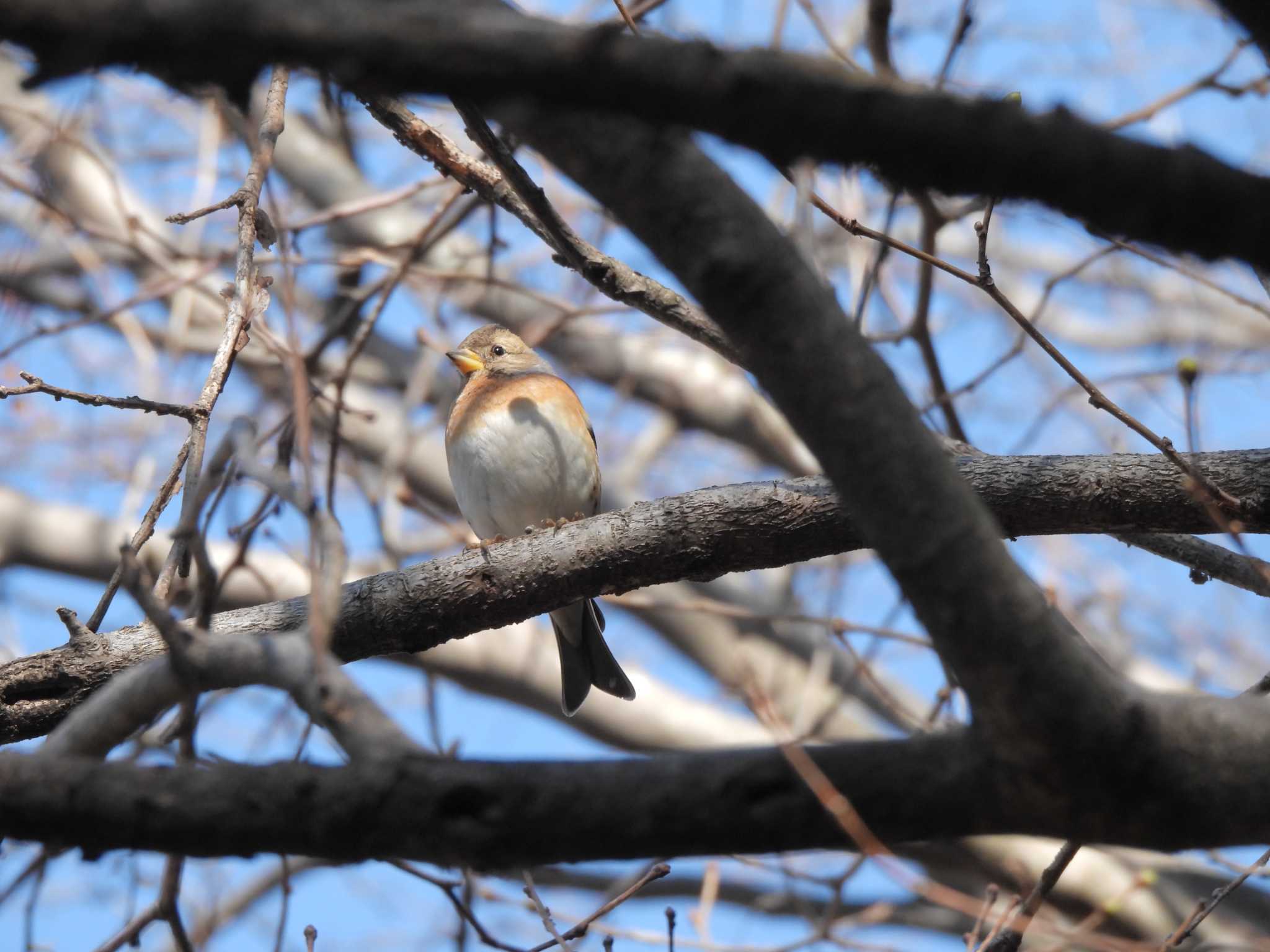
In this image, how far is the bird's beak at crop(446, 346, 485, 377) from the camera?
6336mm

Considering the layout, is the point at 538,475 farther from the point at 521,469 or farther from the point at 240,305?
the point at 240,305

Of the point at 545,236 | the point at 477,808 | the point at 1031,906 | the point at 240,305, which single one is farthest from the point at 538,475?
the point at 477,808

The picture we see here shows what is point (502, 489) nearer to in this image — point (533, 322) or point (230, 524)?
point (230, 524)

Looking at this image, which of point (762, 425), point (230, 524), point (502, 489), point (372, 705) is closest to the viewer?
point (372, 705)

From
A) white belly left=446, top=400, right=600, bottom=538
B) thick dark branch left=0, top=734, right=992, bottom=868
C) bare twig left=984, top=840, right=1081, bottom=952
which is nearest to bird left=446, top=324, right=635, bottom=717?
white belly left=446, top=400, right=600, bottom=538

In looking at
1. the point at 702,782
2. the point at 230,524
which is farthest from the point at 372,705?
the point at 230,524

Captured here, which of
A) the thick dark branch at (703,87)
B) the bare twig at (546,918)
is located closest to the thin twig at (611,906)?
the bare twig at (546,918)

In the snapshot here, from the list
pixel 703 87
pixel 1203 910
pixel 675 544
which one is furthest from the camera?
pixel 675 544

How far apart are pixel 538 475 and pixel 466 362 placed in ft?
3.45

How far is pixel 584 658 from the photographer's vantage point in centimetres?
583

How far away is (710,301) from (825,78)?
327mm

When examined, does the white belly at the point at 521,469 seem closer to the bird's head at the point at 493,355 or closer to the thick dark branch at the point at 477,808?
the bird's head at the point at 493,355

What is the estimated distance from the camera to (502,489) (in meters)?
5.62

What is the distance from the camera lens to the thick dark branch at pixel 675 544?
132 inches
